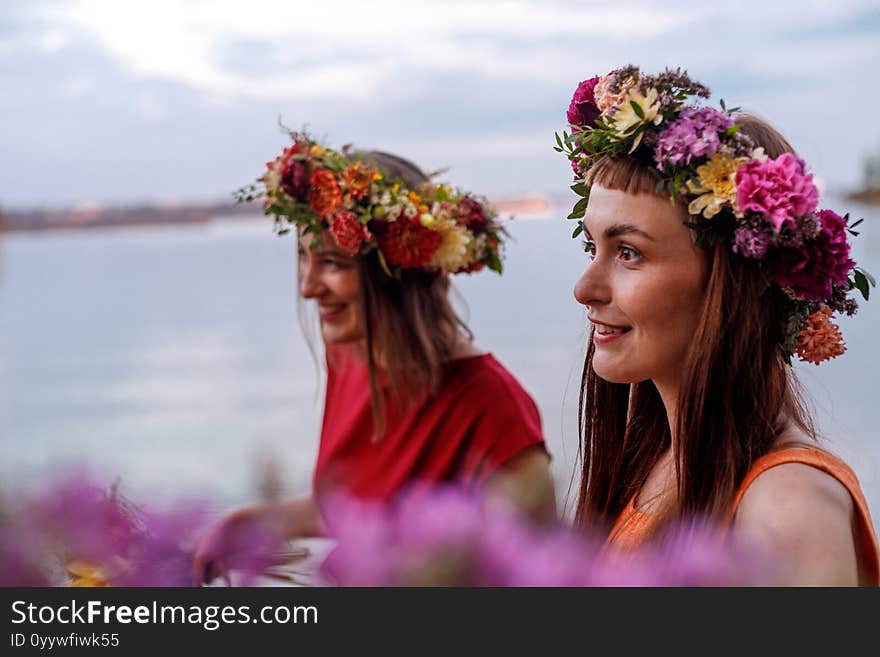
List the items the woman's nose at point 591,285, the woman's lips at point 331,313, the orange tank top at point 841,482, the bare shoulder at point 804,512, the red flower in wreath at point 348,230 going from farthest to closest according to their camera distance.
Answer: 1. the woman's lips at point 331,313
2. the red flower in wreath at point 348,230
3. the woman's nose at point 591,285
4. the orange tank top at point 841,482
5. the bare shoulder at point 804,512

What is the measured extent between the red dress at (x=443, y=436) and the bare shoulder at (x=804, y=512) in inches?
63.2

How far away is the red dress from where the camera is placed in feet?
9.31

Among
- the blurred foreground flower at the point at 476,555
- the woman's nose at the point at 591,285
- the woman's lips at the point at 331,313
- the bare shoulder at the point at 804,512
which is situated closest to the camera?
the blurred foreground flower at the point at 476,555

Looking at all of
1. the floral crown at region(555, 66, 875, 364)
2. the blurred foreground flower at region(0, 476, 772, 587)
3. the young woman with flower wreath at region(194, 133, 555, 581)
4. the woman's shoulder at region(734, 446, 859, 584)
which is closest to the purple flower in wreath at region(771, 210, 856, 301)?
the floral crown at region(555, 66, 875, 364)

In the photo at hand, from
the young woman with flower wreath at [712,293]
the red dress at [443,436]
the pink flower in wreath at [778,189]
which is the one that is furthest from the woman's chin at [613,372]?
the red dress at [443,436]

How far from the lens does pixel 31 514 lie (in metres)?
0.49

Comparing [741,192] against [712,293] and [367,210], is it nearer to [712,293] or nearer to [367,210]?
[712,293]

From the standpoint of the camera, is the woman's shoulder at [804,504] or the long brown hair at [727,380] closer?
the woman's shoulder at [804,504]

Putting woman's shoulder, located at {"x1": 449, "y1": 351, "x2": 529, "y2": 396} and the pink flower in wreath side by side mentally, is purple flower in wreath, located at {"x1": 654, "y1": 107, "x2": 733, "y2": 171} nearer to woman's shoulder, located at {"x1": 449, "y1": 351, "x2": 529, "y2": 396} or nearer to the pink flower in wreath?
the pink flower in wreath

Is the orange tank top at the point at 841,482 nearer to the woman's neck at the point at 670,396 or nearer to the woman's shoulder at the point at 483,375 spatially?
the woman's neck at the point at 670,396

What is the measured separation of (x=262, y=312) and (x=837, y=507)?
713 inches

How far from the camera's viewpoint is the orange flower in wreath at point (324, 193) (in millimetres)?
2799

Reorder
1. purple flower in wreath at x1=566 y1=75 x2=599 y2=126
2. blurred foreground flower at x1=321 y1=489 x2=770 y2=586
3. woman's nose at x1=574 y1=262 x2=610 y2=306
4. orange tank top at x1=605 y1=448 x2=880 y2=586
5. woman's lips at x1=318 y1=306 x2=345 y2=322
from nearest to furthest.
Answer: blurred foreground flower at x1=321 y1=489 x2=770 y2=586 → orange tank top at x1=605 y1=448 x2=880 y2=586 → woman's nose at x1=574 y1=262 x2=610 y2=306 → purple flower in wreath at x1=566 y1=75 x2=599 y2=126 → woman's lips at x1=318 y1=306 x2=345 y2=322

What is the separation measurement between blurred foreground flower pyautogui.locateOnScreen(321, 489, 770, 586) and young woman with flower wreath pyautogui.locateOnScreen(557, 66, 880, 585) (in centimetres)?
71
